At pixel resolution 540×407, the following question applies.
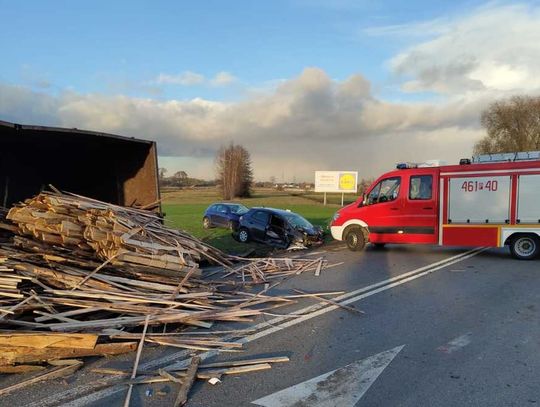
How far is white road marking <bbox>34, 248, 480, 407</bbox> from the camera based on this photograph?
3924 mm

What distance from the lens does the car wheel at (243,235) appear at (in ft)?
56.1

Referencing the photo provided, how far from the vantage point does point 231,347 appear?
5.19 m

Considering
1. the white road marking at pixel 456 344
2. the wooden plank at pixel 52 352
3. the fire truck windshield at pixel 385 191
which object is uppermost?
the fire truck windshield at pixel 385 191

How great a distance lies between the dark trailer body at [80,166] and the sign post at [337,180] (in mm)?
47199

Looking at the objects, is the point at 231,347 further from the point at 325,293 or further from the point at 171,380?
the point at 325,293

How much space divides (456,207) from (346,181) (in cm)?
4324

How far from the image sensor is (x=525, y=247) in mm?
12352

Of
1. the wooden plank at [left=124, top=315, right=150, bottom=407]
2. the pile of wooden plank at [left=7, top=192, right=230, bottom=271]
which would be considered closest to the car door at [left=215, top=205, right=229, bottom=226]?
the pile of wooden plank at [left=7, top=192, right=230, bottom=271]

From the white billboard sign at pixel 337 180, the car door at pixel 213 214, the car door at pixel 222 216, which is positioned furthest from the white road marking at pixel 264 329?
the white billboard sign at pixel 337 180

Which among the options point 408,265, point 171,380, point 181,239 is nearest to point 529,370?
point 171,380

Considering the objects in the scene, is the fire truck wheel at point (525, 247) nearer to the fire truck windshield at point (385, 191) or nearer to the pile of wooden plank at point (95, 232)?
the fire truck windshield at point (385, 191)

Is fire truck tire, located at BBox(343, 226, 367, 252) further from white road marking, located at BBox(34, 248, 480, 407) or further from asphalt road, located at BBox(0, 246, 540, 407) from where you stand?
asphalt road, located at BBox(0, 246, 540, 407)

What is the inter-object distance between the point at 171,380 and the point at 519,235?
11.1 metres

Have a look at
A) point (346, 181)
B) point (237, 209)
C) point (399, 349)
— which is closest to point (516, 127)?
point (346, 181)
